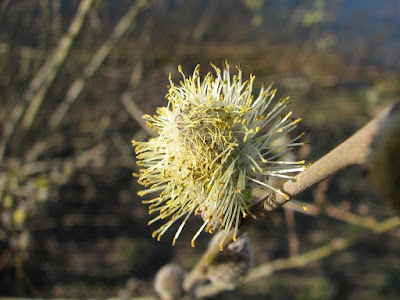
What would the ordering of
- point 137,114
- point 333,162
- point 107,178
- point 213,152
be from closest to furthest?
point 333,162 < point 213,152 < point 137,114 < point 107,178

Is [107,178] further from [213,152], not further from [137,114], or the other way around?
[213,152]

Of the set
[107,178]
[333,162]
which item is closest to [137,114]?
[333,162]

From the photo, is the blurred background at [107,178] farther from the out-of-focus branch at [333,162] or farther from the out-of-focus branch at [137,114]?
the out-of-focus branch at [333,162]

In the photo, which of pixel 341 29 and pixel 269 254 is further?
Answer: pixel 341 29

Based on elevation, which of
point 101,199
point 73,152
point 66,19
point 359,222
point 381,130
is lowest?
point 359,222

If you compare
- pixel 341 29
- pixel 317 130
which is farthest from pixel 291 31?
pixel 317 130

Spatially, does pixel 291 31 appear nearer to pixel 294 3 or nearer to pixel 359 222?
pixel 294 3

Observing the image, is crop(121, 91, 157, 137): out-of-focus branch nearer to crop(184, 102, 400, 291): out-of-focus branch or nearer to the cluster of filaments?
the cluster of filaments

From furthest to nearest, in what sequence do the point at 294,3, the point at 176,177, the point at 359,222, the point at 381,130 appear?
the point at 294,3
the point at 359,222
the point at 176,177
the point at 381,130

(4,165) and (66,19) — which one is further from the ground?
(66,19)
